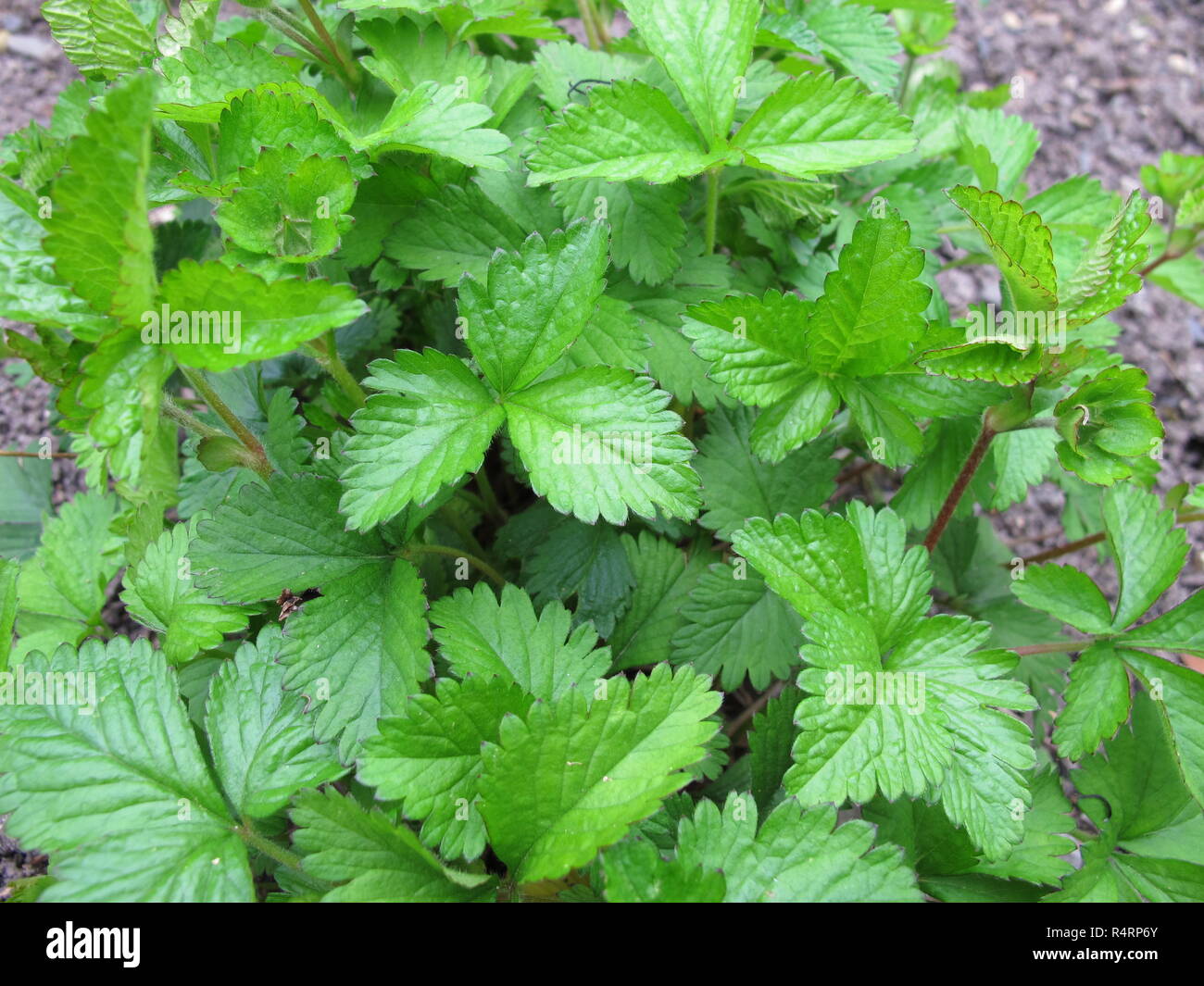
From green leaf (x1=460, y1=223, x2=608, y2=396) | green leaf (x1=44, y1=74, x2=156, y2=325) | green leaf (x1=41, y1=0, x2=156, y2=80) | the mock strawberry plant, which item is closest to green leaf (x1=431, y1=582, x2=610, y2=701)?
the mock strawberry plant

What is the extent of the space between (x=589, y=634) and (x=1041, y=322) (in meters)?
0.83

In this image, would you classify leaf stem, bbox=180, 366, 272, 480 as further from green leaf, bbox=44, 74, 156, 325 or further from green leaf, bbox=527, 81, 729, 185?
green leaf, bbox=527, 81, 729, 185

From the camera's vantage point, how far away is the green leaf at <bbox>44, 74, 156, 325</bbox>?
0.97m

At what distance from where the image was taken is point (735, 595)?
62.0 inches

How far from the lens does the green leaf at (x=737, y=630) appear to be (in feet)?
5.07

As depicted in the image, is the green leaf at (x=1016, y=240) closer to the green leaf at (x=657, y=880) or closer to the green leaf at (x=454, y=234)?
the green leaf at (x=454, y=234)

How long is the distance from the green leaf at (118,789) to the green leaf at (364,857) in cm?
12

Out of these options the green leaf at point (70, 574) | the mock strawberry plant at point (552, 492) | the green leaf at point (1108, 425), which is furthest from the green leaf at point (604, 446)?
the green leaf at point (70, 574)

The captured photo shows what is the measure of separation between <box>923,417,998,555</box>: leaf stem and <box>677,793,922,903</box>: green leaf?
59 cm

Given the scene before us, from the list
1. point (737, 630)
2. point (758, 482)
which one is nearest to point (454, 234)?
point (758, 482)

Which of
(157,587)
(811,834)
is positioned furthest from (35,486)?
(811,834)

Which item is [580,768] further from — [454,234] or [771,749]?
[454,234]

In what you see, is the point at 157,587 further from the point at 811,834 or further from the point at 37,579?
the point at 811,834

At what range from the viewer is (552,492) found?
1243 mm
